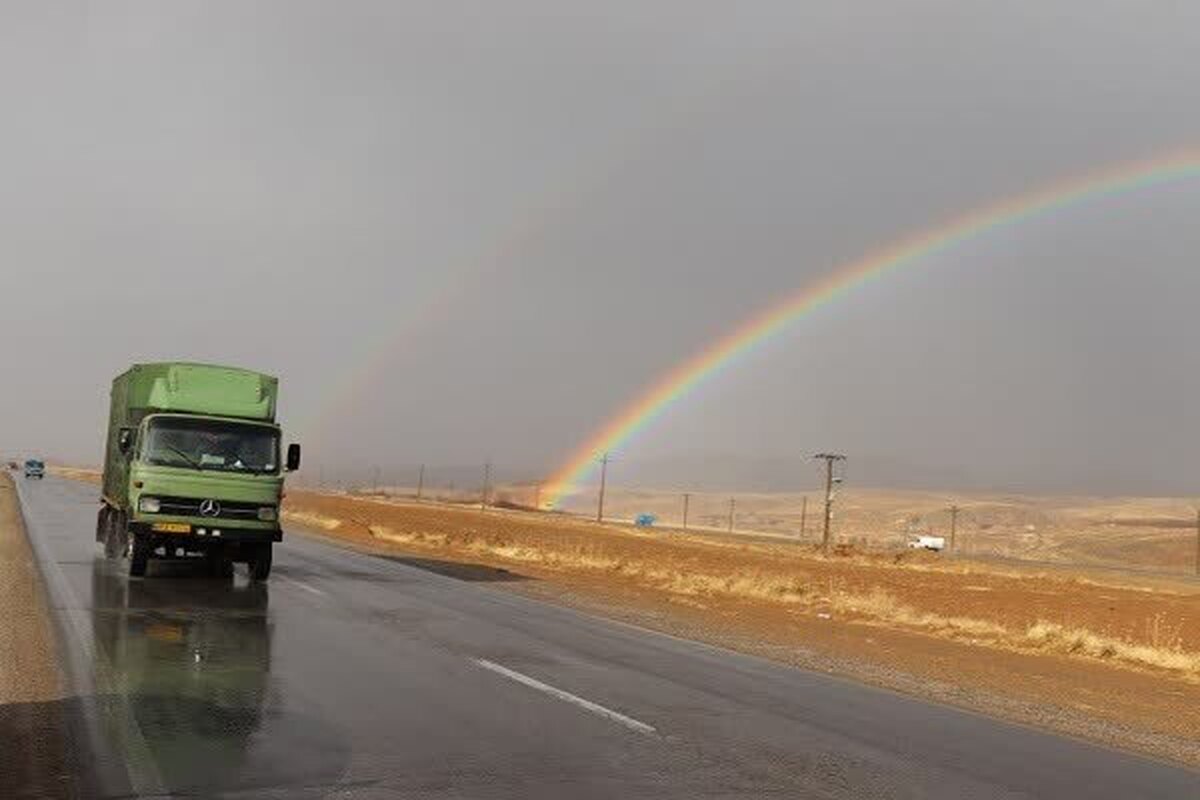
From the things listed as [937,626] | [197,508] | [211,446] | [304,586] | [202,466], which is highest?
[211,446]

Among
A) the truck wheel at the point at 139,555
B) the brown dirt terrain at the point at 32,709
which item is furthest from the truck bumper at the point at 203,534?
the brown dirt terrain at the point at 32,709

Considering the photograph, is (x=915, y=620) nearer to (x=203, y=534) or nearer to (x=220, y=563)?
(x=220, y=563)

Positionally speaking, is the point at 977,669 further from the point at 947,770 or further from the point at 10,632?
the point at 10,632

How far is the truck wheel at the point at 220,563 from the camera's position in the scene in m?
20.2

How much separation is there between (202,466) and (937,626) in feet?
51.1

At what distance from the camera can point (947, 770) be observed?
827 cm

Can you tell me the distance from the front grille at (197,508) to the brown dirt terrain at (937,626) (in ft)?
21.2

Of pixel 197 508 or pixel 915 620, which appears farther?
pixel 915 620

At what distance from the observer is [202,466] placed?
19359mm

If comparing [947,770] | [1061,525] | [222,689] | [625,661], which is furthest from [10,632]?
[1061,525]

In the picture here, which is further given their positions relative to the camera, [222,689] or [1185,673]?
[1185,673]

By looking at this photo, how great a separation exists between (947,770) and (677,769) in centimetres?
215

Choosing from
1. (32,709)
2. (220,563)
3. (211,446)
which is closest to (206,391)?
(211,446)

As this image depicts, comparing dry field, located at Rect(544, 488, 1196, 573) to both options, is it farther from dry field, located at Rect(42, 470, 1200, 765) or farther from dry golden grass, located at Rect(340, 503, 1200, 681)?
dry golden grass, located at Rect(340, 503, 1200, 681)
